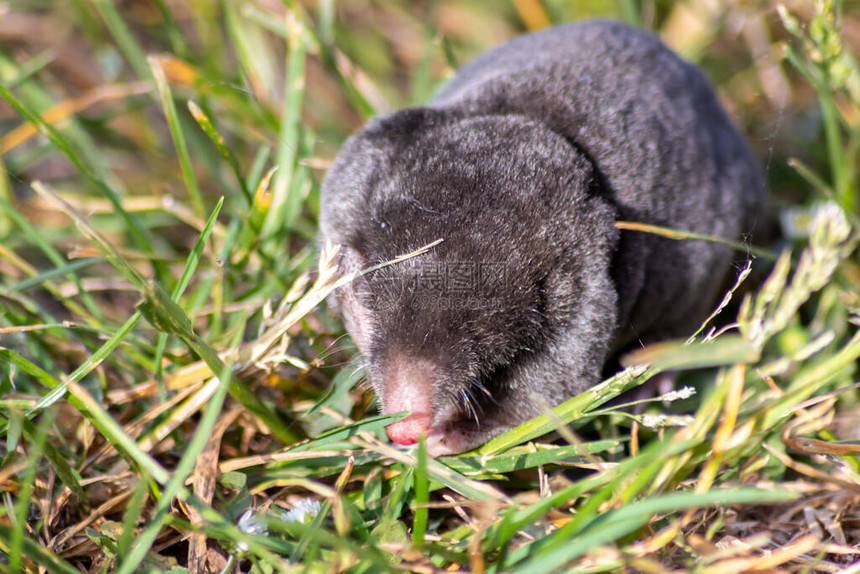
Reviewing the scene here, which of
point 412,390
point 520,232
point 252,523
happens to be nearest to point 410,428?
point 412,390

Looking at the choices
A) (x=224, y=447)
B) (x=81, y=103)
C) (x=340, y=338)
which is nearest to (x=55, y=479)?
(x=224, y=447)

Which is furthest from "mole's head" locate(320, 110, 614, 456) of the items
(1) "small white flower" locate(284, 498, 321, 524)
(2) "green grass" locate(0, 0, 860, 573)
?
(1) "small white flower" locate(284, 498, 321, 524)

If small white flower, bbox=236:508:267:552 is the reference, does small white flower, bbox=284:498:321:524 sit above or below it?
below

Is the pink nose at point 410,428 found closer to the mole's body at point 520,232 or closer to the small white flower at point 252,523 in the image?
the mole's body at point 520,232

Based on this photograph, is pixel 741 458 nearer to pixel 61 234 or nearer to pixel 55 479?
pixel 55 479

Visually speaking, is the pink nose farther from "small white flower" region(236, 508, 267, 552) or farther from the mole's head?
"small white flower" region(236, 508, 267, 552)

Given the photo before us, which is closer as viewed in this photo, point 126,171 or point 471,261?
point 471,261

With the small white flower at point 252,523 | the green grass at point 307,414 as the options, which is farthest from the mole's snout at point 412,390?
the small white flower at point 252,523
